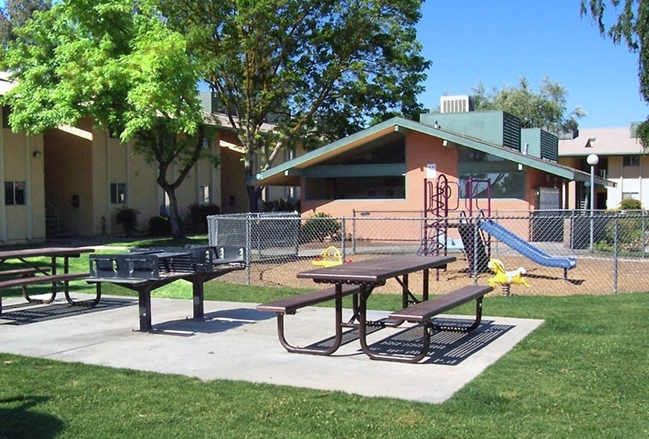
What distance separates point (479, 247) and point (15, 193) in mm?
18419

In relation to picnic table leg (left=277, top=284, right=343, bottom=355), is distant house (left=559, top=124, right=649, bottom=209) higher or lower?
higher

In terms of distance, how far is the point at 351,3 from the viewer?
31.2m

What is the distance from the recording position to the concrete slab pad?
21.7ft

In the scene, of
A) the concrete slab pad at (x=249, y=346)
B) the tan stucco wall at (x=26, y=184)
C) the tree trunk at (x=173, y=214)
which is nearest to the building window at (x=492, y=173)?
the tree trunk at (x=173, y=214)

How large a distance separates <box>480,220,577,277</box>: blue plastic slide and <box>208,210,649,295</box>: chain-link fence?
22mm

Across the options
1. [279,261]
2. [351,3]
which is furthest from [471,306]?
[351,3]

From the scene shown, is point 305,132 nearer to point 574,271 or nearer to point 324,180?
point 324,180

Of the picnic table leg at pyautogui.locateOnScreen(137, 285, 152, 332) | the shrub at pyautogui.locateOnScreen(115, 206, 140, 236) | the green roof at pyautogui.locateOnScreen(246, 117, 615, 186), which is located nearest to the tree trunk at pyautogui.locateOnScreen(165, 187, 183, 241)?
the green roof at pyautogui.locateOnScreen(246, 117, 615, 186)

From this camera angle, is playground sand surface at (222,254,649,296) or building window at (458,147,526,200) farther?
building window at (458,147,526,200)

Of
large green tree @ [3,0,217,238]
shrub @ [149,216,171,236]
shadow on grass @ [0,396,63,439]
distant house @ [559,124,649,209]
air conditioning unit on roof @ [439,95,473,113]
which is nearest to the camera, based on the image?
shadow on grass @ [0,396,63,439]

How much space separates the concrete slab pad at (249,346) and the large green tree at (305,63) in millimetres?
20228

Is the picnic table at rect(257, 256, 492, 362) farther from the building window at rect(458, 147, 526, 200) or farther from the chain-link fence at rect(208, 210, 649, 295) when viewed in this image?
the building window at rect(458, 147, 526, 200)

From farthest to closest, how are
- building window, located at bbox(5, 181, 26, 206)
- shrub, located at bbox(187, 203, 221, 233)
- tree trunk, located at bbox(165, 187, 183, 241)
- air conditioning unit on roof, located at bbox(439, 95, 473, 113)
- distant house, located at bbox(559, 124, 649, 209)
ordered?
1. distant house, located at bbox(559, 124, 649, 209)
2. shrub, located at bbox(187, 203, 221, 233)
3. air conditioning unit on roof, located at bbox(439, 95, 473, 113)
4. tree trunk, located at bbox(165, 187, 183, 241)
5. building window, located at bbox(5, 181, 26, 206)

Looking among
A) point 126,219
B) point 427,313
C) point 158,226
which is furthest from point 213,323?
point 158,226
